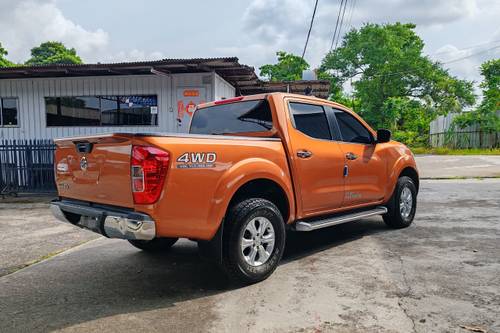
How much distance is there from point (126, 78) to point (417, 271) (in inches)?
416

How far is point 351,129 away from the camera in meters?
5.32

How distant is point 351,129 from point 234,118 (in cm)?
170

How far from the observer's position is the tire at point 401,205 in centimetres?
583

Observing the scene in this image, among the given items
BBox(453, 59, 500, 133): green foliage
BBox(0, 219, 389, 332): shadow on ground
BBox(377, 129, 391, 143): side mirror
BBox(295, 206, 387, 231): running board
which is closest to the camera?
BBox(0, 219, 389, 332): shadow on ground

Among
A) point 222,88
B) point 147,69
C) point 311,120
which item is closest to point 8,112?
point 147,69

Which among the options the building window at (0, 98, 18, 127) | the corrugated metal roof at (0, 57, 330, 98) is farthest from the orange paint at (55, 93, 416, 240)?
the building window at (0, 98, 18, 127)

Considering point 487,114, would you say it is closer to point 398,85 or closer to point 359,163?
point 398,85

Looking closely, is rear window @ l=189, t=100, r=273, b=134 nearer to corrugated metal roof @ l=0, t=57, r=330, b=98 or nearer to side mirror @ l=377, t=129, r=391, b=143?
side mirror @ l=377, t=129, r=391, b=143

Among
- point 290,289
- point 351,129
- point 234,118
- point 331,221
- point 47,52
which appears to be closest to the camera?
point 290,289

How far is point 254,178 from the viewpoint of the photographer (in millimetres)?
3811

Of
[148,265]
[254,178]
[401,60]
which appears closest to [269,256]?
[254,178]

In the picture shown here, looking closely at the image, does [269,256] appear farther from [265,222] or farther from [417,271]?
[417,271]

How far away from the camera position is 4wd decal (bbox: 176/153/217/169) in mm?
3242

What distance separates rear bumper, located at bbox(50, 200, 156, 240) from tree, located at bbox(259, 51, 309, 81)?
46.9 metres
